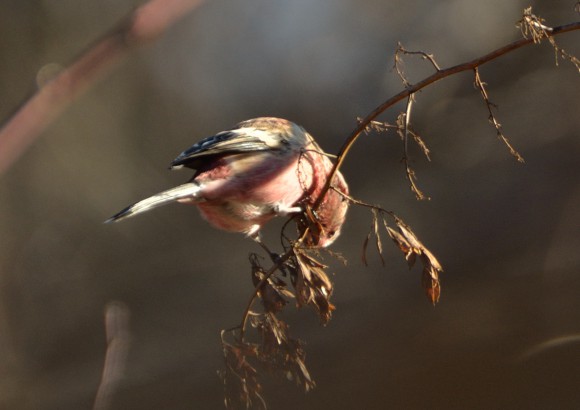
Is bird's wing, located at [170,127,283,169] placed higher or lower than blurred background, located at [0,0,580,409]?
higher

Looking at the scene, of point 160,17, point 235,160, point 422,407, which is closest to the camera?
point 160,17

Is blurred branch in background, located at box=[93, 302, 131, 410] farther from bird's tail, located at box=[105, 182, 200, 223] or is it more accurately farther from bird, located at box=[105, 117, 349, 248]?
bird, located at box=[105, 117, 349, 248]

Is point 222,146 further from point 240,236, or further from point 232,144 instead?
point 240,236

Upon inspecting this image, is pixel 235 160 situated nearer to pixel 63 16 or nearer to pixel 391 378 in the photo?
pixel 391 378

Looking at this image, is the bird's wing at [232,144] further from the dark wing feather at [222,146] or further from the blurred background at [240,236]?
the blurred background at [240,236]

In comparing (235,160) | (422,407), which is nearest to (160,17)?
(235,160)

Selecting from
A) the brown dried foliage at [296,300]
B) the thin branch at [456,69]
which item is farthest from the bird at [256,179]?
the thin branch at [456,69]

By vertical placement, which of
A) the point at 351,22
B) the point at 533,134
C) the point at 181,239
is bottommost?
the point at 533,134

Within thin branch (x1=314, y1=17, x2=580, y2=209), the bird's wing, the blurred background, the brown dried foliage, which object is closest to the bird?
the bird's wing
